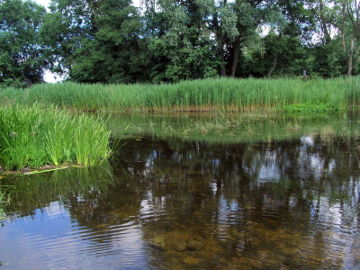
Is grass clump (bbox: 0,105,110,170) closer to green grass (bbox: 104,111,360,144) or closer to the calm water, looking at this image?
the calm water

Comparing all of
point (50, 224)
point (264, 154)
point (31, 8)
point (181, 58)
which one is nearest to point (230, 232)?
point (50, 224)

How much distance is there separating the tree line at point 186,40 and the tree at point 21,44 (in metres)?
0.11

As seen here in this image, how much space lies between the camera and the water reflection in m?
2.59

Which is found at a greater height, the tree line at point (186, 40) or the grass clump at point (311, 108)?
the tree line at point (186, 40)

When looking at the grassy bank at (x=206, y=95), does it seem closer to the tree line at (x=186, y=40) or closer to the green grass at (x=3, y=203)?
the tree line at (x=186, y=40)

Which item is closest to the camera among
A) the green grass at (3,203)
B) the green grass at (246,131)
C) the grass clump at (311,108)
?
the green grass at (3,203)

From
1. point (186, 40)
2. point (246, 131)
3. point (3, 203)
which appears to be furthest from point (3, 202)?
point (186, 40)

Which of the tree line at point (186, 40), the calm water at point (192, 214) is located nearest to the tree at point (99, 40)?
the tree line at point (186, 40)

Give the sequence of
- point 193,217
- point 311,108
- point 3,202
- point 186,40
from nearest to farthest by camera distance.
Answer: point 193,217, point 3,202, point 311,108, point 186,40

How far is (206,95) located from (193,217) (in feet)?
38.1

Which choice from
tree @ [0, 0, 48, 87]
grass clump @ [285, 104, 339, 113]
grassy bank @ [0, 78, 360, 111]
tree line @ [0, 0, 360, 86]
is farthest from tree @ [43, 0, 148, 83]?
grass clump @ [285, 104, 339, 113]

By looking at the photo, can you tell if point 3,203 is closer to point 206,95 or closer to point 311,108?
point 206,95

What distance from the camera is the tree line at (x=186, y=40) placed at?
68.2 feet

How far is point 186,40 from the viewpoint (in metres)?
20.7
